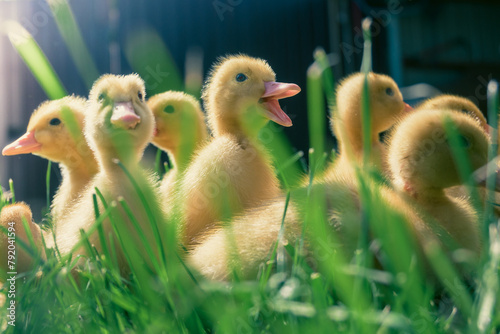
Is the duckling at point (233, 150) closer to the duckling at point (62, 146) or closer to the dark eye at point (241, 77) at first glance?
the dark eye at point (241, 77)

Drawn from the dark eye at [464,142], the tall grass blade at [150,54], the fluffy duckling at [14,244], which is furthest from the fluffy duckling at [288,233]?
the tall grass blade at [150,54]

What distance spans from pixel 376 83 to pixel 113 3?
51.3 inches

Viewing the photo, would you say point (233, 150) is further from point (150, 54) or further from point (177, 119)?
point (150, 54)

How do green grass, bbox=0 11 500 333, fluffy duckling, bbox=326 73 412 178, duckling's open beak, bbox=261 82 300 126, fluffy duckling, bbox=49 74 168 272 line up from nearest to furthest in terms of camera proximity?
green grass, bbox=0 11 500 333, fluffy duckling, bbox=49 74 168 272, duckling's open beak, bbox=261 82 300 126, fluffy duckling, bbox=326 73 412 178

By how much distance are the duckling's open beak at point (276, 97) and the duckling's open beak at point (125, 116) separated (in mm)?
244

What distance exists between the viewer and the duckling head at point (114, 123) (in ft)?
2.41

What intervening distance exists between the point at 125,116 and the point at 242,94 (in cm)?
26

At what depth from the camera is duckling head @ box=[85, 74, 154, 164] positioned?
0.73 m

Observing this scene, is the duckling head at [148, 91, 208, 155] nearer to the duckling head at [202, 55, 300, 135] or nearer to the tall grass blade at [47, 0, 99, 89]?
the duckling head at [202, 55, 300, 135]

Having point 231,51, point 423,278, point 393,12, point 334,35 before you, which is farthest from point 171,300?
point 393,12

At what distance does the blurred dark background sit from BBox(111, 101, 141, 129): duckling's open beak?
33.6 inches

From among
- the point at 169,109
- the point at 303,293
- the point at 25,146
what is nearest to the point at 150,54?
the point at 169,109

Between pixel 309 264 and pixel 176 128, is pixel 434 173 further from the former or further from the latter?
pixel 176 128

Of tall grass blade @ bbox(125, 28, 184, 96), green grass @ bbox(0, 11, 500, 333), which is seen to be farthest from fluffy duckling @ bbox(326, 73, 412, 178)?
tall grass blade @ bbox(125, 28, 184, 96)
